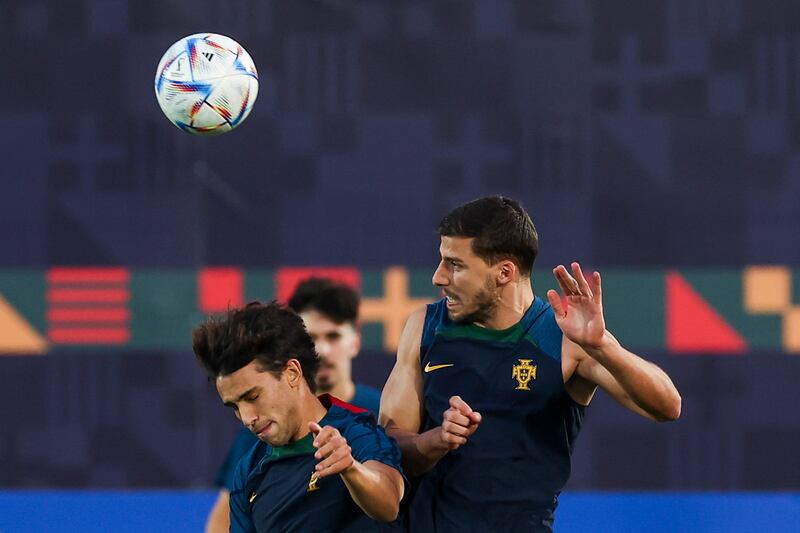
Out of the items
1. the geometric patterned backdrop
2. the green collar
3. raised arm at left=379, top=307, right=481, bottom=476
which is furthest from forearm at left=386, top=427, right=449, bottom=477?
the geometric patterned backdrop

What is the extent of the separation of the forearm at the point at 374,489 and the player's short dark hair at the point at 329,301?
156 centimetres

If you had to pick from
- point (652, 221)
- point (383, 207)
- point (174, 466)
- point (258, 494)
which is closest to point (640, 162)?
point (652, 221)

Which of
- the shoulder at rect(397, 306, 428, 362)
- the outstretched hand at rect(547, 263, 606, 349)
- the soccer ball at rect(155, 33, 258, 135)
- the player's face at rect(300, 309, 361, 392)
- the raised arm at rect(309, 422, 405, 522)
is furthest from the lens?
the player's face at rect(300, 309, 361, 392)

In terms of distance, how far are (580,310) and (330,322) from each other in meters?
1.67

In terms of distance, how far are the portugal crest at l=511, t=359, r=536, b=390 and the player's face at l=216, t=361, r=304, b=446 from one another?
0.55m

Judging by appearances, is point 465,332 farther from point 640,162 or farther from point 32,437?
point 32,437

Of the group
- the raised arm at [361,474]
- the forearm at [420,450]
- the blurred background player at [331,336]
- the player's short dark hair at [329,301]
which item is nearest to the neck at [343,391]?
the blurred background player at [331,336]

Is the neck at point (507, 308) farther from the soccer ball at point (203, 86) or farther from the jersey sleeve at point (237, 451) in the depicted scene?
the soccer ball at point (203, 86)

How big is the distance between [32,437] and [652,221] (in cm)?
307

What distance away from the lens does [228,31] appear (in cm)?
616

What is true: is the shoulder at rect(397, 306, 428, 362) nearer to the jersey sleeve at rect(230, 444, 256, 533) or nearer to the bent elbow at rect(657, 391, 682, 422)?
the jersey sleeve at rect(230, 444, 256, 533)

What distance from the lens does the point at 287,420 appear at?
300cm

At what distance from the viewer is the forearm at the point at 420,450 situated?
3.06 meters

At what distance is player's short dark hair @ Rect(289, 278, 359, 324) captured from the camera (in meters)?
4.48
